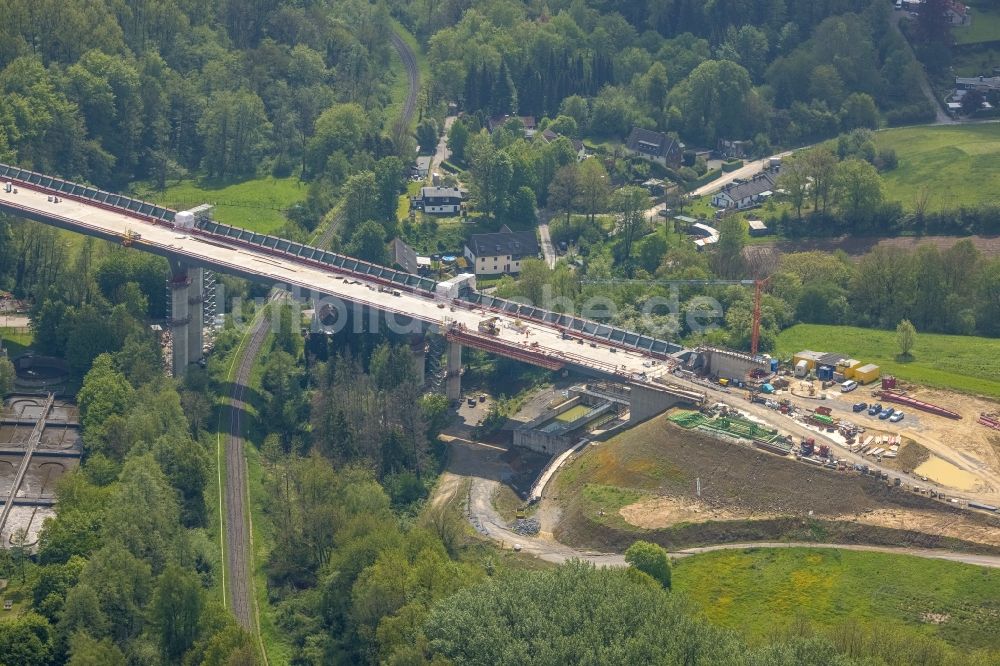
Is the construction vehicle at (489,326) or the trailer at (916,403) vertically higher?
the construction vehicle at (489,326)

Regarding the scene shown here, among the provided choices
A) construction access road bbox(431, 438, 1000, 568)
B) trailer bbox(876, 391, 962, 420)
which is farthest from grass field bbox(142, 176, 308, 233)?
trailer bbox(876, 391, 962, 420)

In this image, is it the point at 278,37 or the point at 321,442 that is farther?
the point at 278,37

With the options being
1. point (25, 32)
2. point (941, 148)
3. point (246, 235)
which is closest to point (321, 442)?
point (246, 235)

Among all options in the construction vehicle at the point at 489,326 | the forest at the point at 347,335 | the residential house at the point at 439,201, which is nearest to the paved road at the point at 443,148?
the forest at the point at 347,335

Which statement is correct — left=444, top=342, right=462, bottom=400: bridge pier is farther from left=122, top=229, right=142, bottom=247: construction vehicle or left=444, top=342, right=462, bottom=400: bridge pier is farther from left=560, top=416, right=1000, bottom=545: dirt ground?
left=122, top=229, right=142, bottom=247: construction vehicle

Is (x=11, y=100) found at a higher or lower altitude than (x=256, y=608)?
higher

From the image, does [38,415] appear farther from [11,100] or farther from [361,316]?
[11,100]

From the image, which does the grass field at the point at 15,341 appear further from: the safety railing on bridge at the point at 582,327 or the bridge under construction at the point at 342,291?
the safety railing on bridge at the point at 582,327
